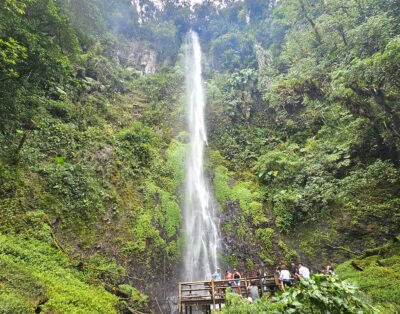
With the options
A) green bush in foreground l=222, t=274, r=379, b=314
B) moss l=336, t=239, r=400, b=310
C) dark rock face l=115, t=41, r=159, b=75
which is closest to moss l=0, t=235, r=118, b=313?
green bush in foreground l=222, t=274, r=379, b=314

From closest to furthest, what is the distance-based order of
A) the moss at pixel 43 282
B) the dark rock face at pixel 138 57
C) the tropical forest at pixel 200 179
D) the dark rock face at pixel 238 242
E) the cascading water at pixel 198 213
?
the moss at pixel 43 282, the tropical forest at pixel 200 179, the dark rock face at pixel 238 242, the cascading water at pixel 198 213, the dark rock face at pixel 138 57

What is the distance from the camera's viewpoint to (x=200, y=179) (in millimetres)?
18859

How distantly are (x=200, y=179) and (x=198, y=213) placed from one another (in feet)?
10.6

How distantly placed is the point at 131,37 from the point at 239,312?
109 feet

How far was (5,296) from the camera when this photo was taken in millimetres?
4598

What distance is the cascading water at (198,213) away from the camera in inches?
530

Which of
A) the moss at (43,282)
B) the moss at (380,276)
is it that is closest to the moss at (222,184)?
the moss at (380,276)

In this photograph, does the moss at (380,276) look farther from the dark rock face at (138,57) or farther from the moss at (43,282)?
the dark rock face at (138,57)

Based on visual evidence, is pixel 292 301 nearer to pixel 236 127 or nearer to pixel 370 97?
pixel 370 97

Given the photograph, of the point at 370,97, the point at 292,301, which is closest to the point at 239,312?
the point at 292,301

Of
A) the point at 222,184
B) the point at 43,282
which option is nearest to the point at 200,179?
the point at 222,184

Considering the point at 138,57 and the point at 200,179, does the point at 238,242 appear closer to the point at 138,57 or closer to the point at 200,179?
the point at 200,179

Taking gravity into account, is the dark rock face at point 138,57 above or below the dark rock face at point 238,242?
above

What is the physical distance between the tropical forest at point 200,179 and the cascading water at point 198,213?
0.10 meters
